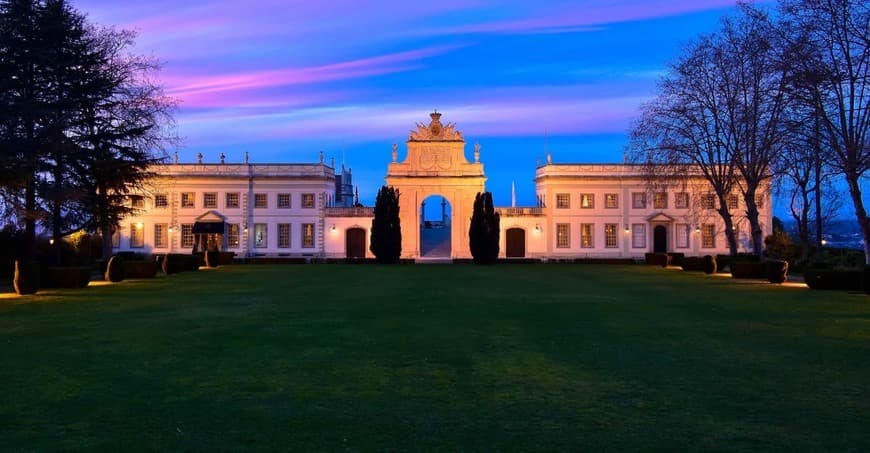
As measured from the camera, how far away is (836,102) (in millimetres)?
27547

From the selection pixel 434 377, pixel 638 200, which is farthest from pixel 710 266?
pixel 434 377

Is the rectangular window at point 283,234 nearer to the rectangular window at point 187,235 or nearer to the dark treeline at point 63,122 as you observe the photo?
the rectangular window at point 187,235

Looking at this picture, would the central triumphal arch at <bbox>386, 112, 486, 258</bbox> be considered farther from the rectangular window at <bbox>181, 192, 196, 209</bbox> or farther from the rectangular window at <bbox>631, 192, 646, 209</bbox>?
the rectangular window at <bbox>181, 192, 196, 209</bbox>

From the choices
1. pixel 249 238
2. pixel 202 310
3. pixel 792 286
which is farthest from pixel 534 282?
pixel 249 238

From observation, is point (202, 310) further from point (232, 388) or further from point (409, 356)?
point (232, 388)

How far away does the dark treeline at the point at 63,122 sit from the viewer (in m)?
28.0

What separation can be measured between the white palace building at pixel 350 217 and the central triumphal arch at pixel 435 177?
1.29 meters

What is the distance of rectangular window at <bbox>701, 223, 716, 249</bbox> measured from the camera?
64.1 m

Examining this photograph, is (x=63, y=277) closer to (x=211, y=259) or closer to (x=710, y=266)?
(x=211, y=259)

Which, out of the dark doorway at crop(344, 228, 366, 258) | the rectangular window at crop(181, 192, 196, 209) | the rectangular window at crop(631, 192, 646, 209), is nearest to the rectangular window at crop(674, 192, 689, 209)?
the rectangular window at crop(631, 192, 646, 209)

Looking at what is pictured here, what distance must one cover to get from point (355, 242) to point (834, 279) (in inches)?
1604

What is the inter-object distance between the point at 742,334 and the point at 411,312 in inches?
292

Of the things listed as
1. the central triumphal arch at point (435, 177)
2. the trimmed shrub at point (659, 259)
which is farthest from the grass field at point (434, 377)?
the central triumphal arch at point (435, 177)

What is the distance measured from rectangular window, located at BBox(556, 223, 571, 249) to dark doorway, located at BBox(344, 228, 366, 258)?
605 inches
